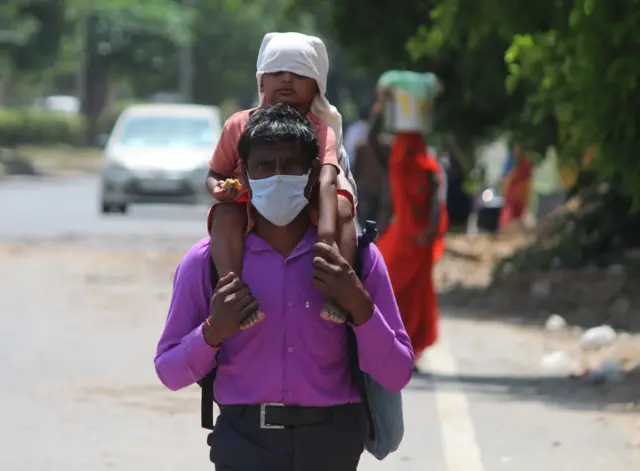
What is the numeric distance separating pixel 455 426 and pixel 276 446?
4.77 meters

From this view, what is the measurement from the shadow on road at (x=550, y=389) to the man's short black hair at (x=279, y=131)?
573 cm

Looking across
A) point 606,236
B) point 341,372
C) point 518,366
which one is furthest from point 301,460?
point 606,236

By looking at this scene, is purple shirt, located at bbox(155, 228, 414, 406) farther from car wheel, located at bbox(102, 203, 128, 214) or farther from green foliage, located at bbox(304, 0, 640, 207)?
car wheel, located at bbox(102, 203, 128, 214)

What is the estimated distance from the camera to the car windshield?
86.0 feet

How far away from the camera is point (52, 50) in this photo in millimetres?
54844

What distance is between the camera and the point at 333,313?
418cm

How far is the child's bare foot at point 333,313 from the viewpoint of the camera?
164 inches

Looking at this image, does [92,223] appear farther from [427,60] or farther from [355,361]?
[355,361]

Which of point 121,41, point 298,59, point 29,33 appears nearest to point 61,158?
point 29,33

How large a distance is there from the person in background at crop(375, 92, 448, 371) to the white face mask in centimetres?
668

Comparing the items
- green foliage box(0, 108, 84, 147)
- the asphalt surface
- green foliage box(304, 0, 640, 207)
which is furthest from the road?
green foliage box(0, 108, 84, 147)

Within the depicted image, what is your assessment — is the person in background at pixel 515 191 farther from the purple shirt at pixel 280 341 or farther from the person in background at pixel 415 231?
the purple shirt at pixel 280 341

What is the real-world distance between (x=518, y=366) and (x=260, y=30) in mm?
70123

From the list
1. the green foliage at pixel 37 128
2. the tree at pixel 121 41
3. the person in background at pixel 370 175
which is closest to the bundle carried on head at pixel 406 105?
the person in background at pixel 370 175
